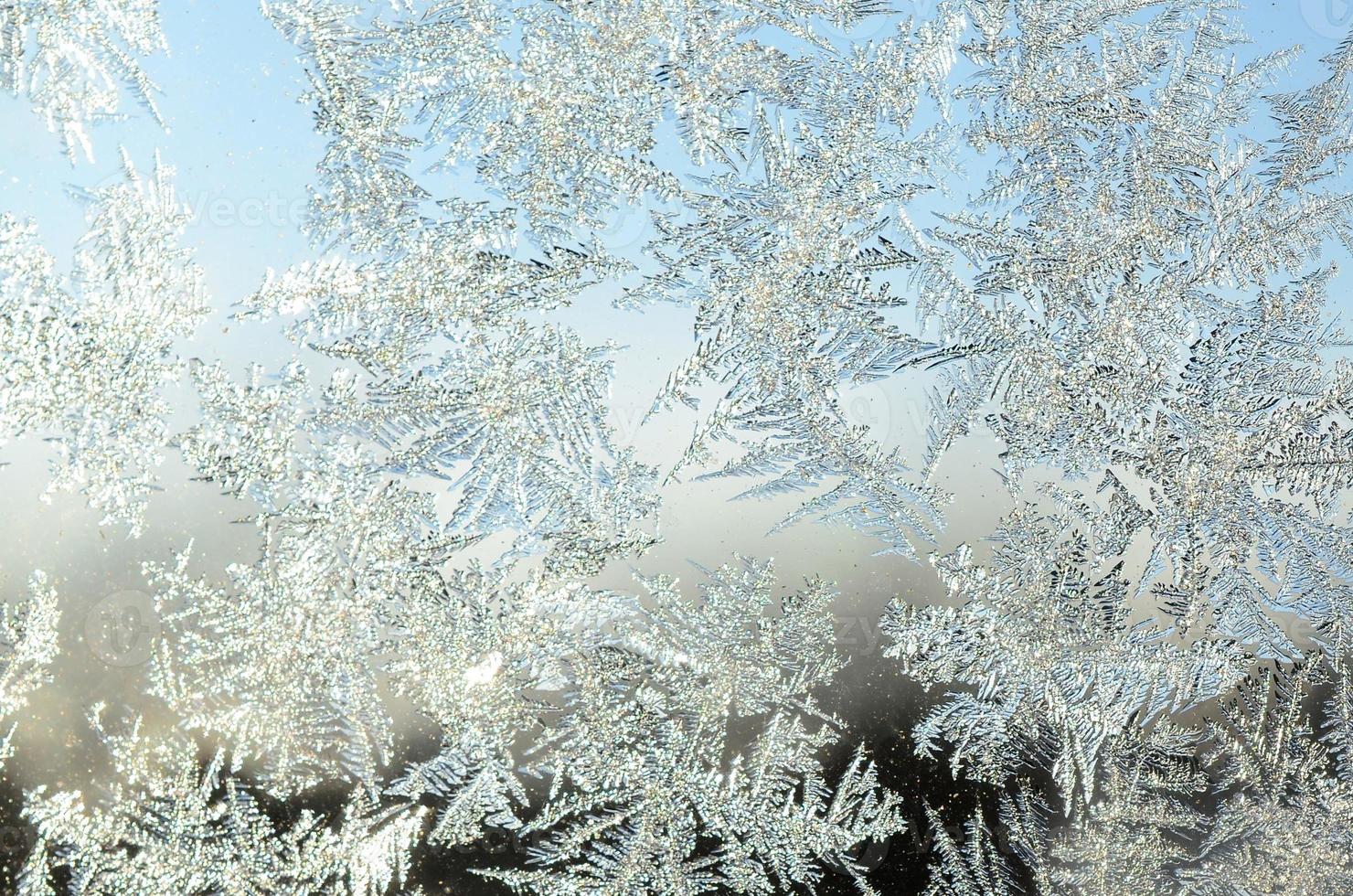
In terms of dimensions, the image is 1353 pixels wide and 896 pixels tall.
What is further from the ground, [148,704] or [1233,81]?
[1233,81]

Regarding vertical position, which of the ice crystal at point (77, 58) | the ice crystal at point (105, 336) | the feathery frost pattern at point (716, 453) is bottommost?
the feathery frost pattern at point (716, 453)

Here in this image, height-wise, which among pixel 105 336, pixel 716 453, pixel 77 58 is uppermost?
pixel 77 58

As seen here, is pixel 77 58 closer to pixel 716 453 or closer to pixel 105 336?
pixel 105 336

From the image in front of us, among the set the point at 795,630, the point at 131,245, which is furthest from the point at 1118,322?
the point at 131,245

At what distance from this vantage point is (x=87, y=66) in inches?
19.6

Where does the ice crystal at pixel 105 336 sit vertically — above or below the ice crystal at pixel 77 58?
below

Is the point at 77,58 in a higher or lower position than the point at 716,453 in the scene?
higher

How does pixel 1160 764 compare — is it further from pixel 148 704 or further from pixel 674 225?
pixel 148 704

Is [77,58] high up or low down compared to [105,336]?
up

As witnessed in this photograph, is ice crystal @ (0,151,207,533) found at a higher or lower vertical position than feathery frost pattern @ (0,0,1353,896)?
higher

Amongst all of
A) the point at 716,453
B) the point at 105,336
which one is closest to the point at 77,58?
the point at 105,336

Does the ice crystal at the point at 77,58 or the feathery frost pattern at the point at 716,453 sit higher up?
the ice crystal at the point at 77,58

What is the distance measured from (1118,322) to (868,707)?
0.27 meters

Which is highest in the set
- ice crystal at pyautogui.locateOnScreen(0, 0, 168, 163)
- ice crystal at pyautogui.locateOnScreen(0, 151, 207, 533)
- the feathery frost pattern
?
ice crystal at pyautogui.locateOnScreen(0, 0, 168, 163)
